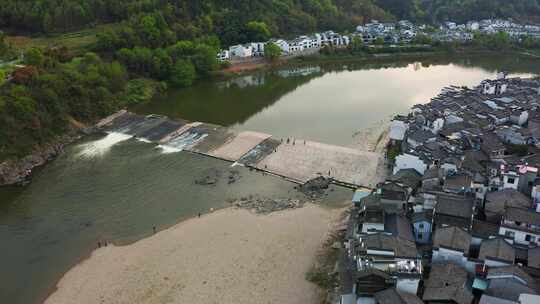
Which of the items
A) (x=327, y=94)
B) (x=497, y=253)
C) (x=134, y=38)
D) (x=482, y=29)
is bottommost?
(x=497, y=253)

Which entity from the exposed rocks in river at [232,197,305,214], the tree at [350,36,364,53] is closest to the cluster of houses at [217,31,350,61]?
the tree at [350,36,364,53]

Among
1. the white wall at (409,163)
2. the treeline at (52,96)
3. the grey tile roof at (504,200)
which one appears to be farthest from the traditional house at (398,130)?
the treeline at (52,96)

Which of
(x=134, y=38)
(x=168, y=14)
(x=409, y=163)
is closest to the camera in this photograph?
(x=409, y=163)

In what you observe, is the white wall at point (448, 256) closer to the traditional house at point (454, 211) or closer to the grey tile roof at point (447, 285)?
the grey tile roof at point (447, 285)

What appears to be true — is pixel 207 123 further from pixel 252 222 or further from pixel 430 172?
pixel 430 172

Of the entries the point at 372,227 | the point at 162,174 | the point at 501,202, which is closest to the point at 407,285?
the point at 372,227

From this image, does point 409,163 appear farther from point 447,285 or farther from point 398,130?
point 447,285
